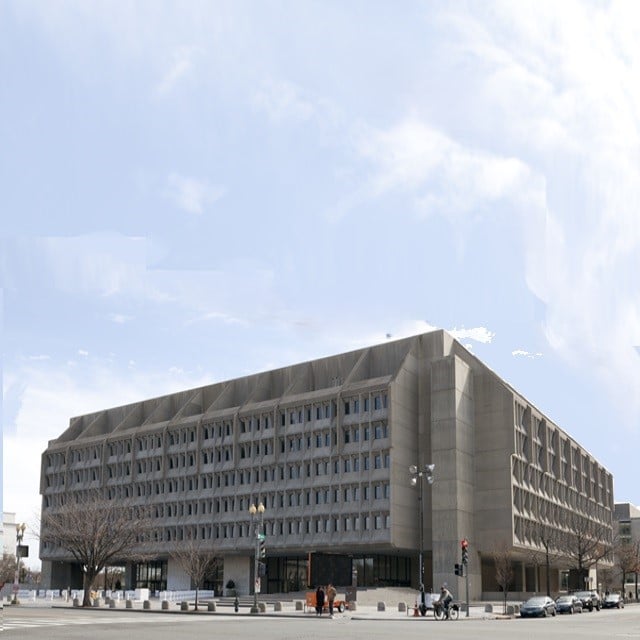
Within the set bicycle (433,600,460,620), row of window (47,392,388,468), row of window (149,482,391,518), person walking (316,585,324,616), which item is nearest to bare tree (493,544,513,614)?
row of window (149,482,391,518)

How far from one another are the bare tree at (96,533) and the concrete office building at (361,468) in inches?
129

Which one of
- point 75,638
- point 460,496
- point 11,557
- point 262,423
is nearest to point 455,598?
point 460,496

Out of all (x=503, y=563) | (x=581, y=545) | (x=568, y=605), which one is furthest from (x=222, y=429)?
(x=568, y=605)

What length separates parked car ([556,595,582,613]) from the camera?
200 ft

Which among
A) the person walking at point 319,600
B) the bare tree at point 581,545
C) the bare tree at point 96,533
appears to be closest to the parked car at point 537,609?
the person walking at point 319,600

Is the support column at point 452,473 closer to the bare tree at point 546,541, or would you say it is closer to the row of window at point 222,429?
the row of window at point 222,429

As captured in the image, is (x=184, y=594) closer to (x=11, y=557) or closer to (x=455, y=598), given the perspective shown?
(x=455, y=598)

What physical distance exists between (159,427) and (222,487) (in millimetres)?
12692

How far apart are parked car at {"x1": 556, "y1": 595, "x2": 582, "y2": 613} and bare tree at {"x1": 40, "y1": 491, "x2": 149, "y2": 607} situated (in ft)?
110

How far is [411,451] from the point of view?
285 feet

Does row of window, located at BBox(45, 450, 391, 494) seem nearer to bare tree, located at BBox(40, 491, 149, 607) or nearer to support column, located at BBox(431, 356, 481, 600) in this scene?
bare tree, located at BBox(40, 491, 149, 607)

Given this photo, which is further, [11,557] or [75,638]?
[11,557]

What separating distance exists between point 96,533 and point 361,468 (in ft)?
92.8

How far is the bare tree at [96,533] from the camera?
219 ft
